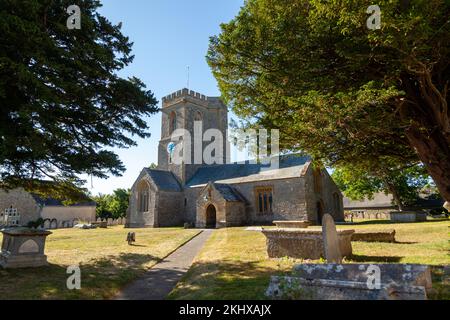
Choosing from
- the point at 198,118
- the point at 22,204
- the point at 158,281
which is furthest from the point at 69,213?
the point at 158,281

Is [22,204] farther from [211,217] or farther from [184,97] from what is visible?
[211,217]

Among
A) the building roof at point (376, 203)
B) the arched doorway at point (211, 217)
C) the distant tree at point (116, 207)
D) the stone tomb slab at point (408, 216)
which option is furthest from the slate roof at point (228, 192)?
the distant tree at point (116, 207)

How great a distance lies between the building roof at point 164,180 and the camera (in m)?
→ 32.1

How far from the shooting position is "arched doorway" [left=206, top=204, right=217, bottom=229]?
27709mm

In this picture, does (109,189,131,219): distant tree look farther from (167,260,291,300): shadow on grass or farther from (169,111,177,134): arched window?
(167,260,291,300): shadow on grass

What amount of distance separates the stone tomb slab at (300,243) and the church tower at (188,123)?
25843 mm

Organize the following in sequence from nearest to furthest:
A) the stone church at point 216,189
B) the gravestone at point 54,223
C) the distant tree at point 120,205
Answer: the stone church at point 216,189 → the gravestone at point 54,223 → the distant tree at point 120,205

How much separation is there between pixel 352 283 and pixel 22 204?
44607 mm

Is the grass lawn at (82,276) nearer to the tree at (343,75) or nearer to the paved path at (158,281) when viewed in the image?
the paved path at (158,281)

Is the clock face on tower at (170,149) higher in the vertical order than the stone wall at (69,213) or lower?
higher

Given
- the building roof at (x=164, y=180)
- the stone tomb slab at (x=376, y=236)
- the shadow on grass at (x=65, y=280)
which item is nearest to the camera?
the shadow on grass at (x=65, y=280)

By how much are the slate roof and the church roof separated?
3.90 feet

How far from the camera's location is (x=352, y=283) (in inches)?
146
